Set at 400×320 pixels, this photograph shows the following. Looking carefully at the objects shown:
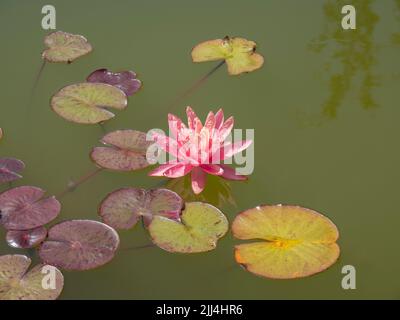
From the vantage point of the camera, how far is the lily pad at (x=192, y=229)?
1541 mm

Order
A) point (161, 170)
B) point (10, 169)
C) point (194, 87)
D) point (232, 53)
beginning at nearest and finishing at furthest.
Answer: point (161, 170) < point (10, 169) < point (194, 87) < point (232, 53)

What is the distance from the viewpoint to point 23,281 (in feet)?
4.76

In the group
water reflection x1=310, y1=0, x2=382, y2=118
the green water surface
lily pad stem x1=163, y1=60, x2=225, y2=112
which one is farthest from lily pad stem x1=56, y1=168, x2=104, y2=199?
water reflection x1=310, y1=0, x2=382, y2=118

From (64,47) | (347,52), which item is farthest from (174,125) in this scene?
(347,52)

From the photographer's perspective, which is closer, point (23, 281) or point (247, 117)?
point (23, 281)

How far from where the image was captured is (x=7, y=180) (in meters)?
1.78

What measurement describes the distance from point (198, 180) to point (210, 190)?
63 millimetres

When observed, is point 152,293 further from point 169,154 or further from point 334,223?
point 334,223

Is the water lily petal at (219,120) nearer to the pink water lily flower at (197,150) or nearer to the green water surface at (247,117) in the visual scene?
the pink water lily flower at (197,150)

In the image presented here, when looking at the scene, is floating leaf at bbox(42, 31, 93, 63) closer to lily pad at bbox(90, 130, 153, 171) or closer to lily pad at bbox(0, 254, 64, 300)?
lily pad at bbox(90, 130, 153, 171)

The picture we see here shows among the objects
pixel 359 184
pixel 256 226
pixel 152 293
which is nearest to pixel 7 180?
pixel 152 293

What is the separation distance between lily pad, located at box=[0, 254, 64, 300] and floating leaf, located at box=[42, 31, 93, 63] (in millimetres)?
1109

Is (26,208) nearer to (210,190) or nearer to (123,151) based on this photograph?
(123,151)

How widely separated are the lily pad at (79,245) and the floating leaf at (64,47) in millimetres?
1008
